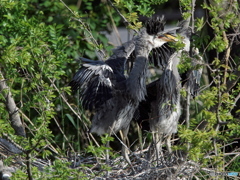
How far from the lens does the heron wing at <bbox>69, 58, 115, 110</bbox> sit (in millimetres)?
4229

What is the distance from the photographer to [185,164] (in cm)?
380

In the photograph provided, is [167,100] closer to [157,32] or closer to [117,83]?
[117,83]

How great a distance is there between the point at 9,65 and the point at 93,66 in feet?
2.16

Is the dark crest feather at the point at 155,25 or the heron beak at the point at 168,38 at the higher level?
the dark crest feather at the point at 155,25

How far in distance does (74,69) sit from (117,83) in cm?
156

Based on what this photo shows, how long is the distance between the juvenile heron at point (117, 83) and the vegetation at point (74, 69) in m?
0.16

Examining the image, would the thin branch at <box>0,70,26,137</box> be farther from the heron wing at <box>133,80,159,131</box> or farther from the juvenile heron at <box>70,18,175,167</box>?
the heron wing at <box>133,80,159,131</box>

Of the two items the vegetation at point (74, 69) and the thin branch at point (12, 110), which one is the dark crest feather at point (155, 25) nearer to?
the vegetation at point (74, 69)

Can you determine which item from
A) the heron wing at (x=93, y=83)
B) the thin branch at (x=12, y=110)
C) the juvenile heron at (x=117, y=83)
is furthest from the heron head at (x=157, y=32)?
the thin branch at (x=12, y=110)

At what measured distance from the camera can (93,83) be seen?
A: 14.0ft

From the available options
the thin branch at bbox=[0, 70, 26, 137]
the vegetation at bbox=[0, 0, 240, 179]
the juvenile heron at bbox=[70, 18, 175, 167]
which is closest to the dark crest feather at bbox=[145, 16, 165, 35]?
the juvenile heron at bbox=[70, 18, 175, 167]

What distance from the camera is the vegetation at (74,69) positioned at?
130 inches

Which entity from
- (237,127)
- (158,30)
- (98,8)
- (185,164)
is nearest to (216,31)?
(237,127)

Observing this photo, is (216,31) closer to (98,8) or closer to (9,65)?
(9,65)
